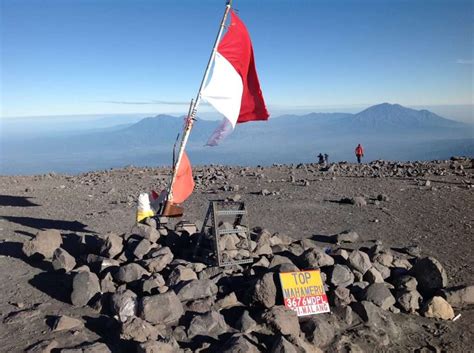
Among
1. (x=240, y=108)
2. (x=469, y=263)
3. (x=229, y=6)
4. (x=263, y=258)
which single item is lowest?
(x=469, y=263)

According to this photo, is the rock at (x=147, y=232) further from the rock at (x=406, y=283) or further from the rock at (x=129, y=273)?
the rock at (x=406, y=283)

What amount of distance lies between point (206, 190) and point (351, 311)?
10.9 meters

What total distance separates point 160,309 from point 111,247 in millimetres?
2275

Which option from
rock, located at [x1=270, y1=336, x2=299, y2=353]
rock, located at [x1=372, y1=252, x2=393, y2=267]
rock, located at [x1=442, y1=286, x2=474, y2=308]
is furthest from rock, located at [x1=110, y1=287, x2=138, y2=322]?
rock, located at [x1=442, y1=286, x2=474, y2=308]

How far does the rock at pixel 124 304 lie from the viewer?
622cm

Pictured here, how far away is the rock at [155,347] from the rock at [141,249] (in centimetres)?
276

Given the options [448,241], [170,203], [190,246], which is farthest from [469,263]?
[170,203]

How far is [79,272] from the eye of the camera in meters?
7.09

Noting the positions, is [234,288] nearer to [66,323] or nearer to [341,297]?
[341,297]

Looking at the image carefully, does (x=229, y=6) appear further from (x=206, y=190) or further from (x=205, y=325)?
(x=206, y=190)

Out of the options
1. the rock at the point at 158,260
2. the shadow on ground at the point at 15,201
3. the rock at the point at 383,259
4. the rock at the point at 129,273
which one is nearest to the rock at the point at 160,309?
the rock at the point at 129,273

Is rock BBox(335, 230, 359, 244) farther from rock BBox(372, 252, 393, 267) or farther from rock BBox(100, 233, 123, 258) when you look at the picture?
rock BBox(100, 233, 123, 258)

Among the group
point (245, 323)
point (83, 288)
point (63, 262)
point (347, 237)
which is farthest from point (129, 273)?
point (347, 237)

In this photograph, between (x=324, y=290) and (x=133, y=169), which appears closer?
(x=324, y=290)
